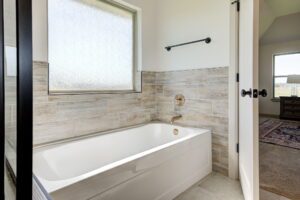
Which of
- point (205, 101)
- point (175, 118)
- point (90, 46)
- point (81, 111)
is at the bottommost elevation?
point (175, 118)

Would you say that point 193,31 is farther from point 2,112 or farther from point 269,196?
point 2,112

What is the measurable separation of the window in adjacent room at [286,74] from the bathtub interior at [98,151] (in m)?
4.83

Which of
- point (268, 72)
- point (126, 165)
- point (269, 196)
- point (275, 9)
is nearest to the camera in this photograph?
point (126, 165)

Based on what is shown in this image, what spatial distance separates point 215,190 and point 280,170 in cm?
96

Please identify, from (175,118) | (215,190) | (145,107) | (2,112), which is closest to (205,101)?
(175,118)

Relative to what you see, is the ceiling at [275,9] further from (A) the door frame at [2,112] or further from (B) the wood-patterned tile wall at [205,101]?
(A) the door frame at [2,112]

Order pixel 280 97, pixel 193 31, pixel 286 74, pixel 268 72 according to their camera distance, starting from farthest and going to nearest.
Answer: pixel 268 72 → pixel 286 74 → pixel 280 97 → pixel 193 31

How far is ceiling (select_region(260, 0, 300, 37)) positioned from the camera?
401 centimetres

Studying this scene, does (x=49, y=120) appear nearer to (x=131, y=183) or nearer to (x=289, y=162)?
(x=131, y=183)

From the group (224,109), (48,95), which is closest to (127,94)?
(48,95)

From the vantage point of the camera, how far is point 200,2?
7.73ft

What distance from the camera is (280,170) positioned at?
2.19 metres

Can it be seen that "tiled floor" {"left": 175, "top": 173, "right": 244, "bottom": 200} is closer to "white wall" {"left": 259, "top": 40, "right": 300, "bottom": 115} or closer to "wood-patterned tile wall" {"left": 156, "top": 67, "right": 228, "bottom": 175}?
"wood-patterned tile wall" {"left": 156, "top": 67, "right": 228, "bottom": 175}

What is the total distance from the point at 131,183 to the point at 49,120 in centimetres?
104
